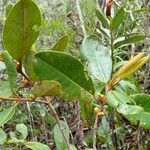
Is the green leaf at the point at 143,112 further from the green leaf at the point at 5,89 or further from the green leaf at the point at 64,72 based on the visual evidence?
the green leaf at the point at 5,89

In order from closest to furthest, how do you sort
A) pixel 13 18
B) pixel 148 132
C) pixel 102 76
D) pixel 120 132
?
pixel 13 18 → pixel 102 76 → pixel 148 132 → pixel 120 132

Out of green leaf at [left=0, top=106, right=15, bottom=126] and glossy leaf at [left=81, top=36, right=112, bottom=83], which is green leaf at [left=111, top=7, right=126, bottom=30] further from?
green leaf at [left=0, top=106, right=15, bottom=126]

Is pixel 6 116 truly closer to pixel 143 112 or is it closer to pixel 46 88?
pixel 46 88

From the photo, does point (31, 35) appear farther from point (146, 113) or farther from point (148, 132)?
point (148, 132)

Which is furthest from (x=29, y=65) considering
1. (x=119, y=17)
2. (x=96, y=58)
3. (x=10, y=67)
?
(x=119, y=17)

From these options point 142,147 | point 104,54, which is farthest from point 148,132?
point 104,54
